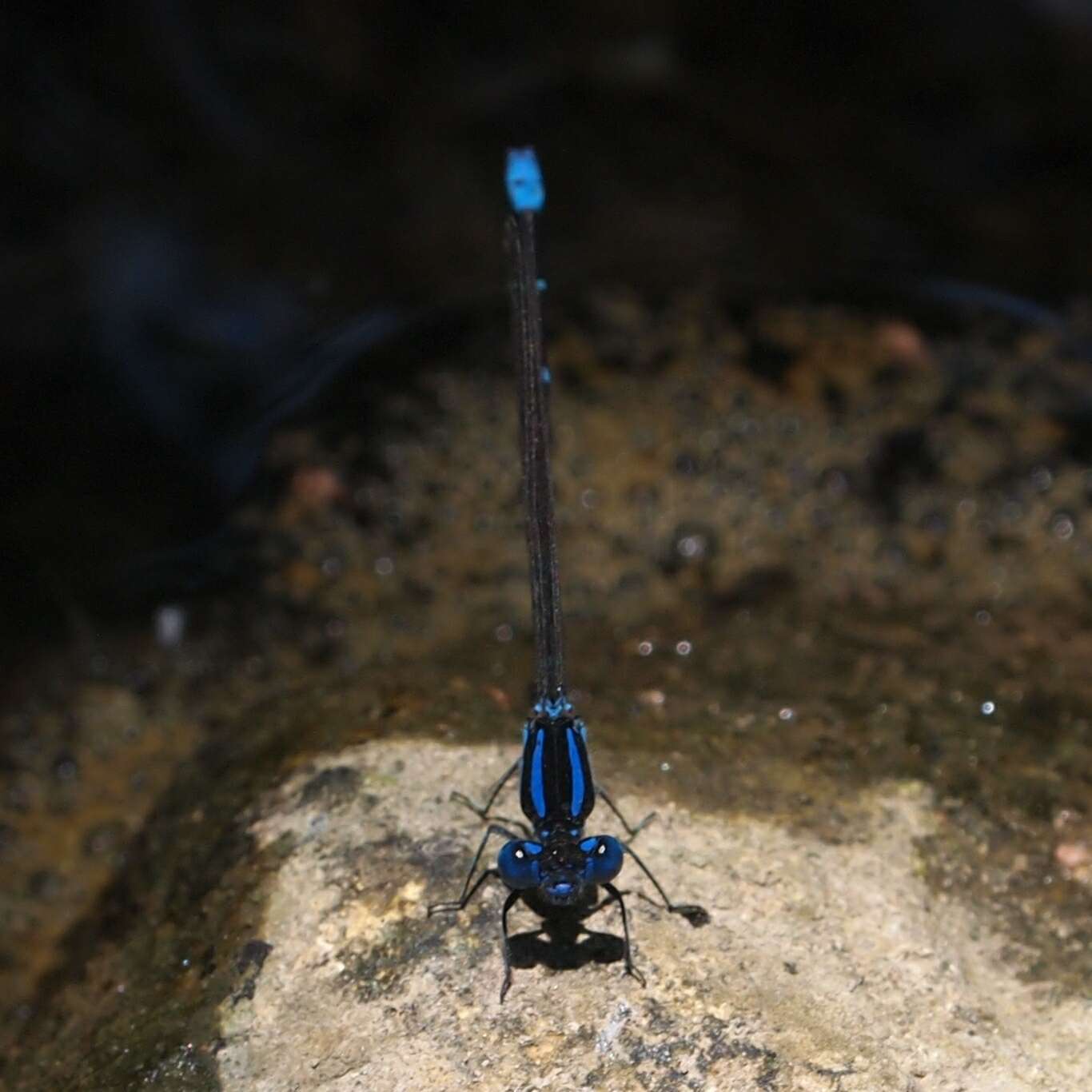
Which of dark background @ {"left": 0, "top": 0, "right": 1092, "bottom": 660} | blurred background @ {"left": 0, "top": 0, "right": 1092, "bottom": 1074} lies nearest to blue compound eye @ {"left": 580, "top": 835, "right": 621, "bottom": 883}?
blurred background @ {"left": 0, "top": 0, "right": 1092, "bottom": 1074}

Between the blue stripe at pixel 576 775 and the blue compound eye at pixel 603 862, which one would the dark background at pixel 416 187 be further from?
the blue compound eye at pixel 603 862

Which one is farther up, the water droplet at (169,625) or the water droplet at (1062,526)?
the water droplet at (1062,526)

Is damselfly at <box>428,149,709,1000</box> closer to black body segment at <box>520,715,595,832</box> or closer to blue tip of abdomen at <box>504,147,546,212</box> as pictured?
black body segment at <box>520,715,595,832</box>

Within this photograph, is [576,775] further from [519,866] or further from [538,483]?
[538,483]

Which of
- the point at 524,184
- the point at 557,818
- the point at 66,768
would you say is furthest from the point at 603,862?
the point at 66,768

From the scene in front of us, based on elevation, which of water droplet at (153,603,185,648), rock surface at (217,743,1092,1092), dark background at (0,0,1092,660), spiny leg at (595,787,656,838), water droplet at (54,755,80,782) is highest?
dark background at (0,0,1092,660)

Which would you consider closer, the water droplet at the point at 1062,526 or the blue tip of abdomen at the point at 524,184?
the blue tip of abdomen at the point at 524,184

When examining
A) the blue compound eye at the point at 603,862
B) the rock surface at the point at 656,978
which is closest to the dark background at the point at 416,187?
the rock surface at the point at 656,978
